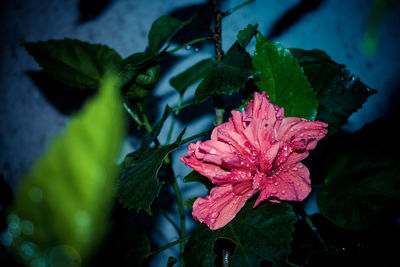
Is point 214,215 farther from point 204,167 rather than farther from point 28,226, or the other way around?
point 28,226

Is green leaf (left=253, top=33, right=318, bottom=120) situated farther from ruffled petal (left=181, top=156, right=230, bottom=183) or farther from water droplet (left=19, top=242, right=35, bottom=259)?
water droplet (left=19, top=242, right=35, bottom=259)

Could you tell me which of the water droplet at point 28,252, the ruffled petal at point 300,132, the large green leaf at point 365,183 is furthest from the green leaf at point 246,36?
the water droplet at point 28,252

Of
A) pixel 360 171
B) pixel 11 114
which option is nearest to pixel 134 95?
pixel 360 171

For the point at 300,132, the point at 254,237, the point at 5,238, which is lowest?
the point at 5,238

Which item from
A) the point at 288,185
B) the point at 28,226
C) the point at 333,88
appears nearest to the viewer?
the point at 288,185

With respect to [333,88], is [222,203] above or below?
below

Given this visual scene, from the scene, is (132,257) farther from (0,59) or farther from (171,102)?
(0,59)

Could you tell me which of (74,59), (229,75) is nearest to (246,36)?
(229,75)
